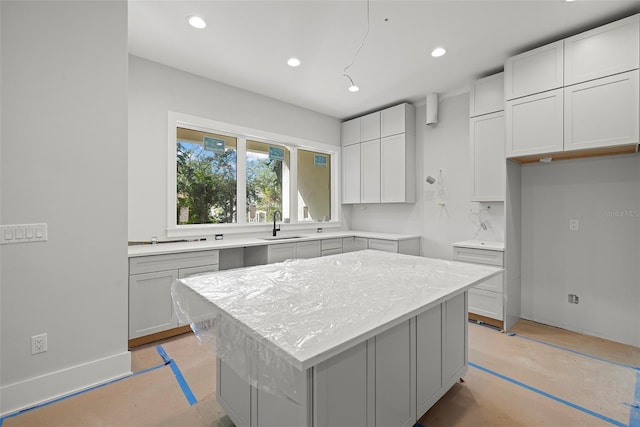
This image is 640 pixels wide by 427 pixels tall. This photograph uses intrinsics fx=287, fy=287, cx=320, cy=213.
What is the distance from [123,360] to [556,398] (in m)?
3.18

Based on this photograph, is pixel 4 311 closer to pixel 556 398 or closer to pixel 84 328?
pixel 84 328

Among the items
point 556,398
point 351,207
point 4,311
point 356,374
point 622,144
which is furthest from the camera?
point 351,207

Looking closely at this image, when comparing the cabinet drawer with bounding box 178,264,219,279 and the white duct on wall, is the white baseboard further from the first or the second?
the white duct on wall

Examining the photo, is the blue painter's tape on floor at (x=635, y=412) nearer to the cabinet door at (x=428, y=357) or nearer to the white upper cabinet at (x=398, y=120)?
the cabinet door at (x=428, y=357)

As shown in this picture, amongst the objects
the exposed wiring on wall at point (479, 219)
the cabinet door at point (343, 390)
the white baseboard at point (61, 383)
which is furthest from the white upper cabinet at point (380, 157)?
the white baseboard at point (61, 383)

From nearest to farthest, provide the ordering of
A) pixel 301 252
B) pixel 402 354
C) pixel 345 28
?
pixel 402 354 → pixel 345 28 → pixel 301 252

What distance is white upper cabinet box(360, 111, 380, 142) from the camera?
15.5 ft

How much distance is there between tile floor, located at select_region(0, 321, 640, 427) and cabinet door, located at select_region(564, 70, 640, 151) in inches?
→ 74.9

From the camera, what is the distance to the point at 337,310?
1328mm

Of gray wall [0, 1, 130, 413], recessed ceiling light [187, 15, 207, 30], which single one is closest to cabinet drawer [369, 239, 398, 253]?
gray wall [0, 1, 130, 413]

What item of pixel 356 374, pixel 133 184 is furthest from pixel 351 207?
pixel 356 374

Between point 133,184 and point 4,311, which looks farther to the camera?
point 133,184

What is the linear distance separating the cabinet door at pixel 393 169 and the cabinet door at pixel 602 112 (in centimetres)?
200

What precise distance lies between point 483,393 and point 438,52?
314 centimetres
